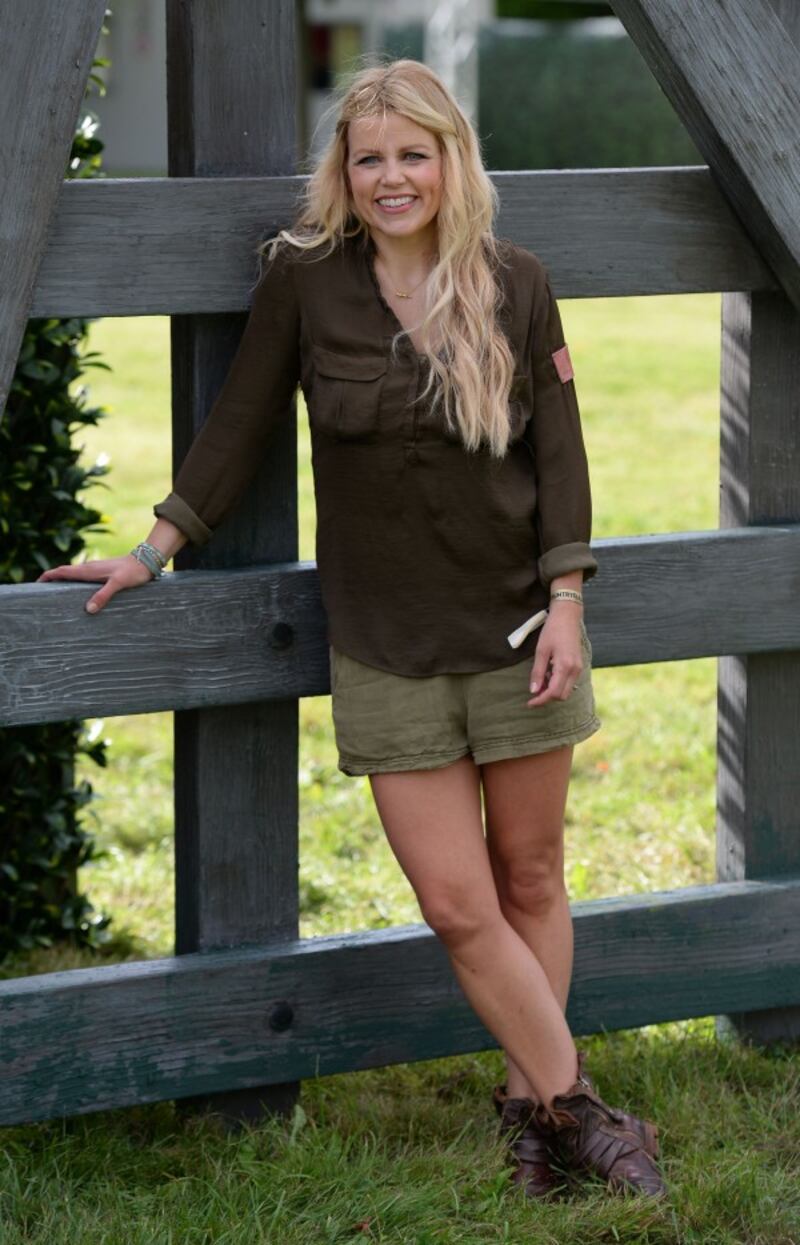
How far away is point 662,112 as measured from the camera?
1042 inches

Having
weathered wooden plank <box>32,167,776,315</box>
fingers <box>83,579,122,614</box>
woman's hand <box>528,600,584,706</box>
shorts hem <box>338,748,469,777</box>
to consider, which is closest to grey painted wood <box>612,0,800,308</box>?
weathered wooden plank <box>32,167,776,315</box>

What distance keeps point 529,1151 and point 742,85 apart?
1.88m

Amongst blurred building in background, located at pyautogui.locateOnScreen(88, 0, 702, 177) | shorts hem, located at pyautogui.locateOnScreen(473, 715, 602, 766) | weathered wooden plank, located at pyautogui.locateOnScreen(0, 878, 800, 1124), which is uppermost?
blurred building in background, located at pyautogui.locateOnScreen(88, 0, 702, 177)

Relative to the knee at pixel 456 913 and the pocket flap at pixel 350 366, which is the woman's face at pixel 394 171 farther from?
the knee at pixel 456 913

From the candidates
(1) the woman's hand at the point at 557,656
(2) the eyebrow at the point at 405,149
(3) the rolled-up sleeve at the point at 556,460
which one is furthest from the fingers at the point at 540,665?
(2) the eyebrow at the point at 405,149

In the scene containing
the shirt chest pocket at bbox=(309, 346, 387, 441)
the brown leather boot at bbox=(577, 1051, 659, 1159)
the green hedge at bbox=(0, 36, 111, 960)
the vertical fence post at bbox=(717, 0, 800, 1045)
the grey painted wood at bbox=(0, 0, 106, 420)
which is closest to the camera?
the grey painted wood at bbox=(0, 0, 106, 420)

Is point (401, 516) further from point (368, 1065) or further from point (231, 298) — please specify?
point (368, 1065)

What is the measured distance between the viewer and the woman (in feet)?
9.43

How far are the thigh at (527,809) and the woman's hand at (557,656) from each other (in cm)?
13

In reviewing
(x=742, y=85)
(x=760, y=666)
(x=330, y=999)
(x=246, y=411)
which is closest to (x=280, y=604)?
(x=246, y=411)

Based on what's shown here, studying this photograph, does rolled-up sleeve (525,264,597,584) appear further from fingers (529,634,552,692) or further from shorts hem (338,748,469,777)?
shorts hem (338,748,469,777)

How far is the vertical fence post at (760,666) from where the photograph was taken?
343 centimetres

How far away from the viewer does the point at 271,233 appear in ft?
9.94

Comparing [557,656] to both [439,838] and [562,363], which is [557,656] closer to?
[439,838]
